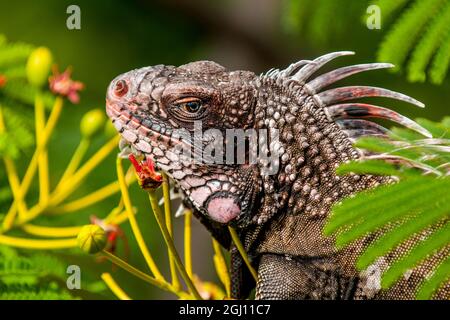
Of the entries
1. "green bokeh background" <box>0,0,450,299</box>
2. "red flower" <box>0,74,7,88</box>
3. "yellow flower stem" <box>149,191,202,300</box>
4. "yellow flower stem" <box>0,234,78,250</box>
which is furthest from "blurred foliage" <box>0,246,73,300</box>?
"green bokeh background" <box>0,0,450,299</box>

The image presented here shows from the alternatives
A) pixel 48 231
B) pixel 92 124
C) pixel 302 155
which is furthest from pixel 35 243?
pixel 302 155

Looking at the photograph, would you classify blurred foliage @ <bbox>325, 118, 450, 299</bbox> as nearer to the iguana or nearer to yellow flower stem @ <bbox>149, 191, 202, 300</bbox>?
the iguana

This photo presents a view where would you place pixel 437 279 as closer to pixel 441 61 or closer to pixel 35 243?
pixel 441 61

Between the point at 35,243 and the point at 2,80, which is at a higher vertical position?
the point at 2,80

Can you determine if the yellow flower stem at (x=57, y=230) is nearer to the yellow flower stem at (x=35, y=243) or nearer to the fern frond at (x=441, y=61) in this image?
the yellow flower stem at (x=35, y=243)

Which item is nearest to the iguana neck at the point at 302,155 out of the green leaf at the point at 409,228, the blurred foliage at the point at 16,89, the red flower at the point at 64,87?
the green leaf at the point at 409,228

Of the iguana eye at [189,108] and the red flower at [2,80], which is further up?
the red flower at [2,80]
